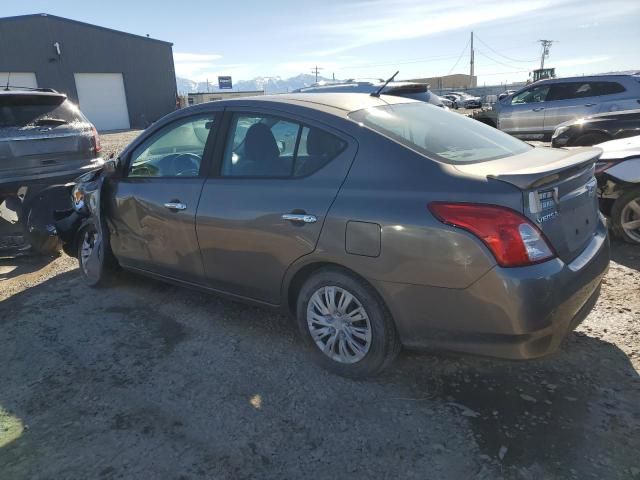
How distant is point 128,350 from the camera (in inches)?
135

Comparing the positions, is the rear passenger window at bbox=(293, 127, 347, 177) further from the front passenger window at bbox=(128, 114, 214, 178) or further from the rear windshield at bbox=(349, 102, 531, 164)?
the front passenger window at bbox=(128, 114, 214, 178)

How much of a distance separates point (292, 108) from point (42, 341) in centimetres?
254

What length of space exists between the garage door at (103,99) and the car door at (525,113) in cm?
2515

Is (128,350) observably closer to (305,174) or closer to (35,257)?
(305,174)

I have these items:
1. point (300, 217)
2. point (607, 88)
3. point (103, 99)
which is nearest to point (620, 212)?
point (300, 217)

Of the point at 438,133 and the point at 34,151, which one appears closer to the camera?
the point at 438,133

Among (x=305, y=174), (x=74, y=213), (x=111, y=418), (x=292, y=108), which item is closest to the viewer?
(x=111, y=418)

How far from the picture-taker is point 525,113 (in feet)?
38.7

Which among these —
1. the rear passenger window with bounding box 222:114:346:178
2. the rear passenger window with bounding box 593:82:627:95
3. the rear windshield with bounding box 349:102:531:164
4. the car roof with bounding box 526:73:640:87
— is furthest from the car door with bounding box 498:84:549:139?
the rear passenger window with bounding box 222:114:346:178

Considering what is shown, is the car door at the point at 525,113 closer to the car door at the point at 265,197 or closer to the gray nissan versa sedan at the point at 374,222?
the gray nissan versa sedan at the point at 374,222

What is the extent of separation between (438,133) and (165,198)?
2.02 metres

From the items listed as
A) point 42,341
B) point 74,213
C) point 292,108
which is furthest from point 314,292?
point 74,213

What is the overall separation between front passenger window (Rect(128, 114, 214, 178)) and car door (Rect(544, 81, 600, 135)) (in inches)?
381

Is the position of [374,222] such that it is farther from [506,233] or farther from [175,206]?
[175,206]
